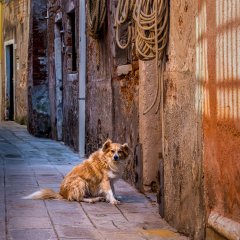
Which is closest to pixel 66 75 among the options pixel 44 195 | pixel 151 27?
pixel 44 195

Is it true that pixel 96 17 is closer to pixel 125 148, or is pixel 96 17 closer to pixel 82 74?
pixel 82 74

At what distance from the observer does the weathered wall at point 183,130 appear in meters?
5.56

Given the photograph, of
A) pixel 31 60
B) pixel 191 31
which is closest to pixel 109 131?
pixel 191 31

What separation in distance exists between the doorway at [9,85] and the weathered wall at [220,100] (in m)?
18.7

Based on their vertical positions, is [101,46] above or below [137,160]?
above

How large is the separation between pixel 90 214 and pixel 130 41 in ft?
7.88

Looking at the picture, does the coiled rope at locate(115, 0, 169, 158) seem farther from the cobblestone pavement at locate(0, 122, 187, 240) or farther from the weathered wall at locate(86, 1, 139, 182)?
the weathered wall at locate(86, 1, 139, 182)

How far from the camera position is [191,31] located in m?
5.70

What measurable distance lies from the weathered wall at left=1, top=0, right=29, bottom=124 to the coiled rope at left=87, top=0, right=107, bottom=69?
A: 30.1 feet

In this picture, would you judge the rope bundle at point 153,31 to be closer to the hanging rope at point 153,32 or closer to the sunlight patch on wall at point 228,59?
the hanging rope at point 153,32

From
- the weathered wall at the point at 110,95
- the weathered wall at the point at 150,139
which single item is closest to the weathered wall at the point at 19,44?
the weathered wall at the point at 110,95

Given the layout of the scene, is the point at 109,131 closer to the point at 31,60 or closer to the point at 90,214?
the point at 90,214

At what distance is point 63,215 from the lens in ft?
22.2

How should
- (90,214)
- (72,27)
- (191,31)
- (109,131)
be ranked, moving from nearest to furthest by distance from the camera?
(191,31)
(90,214)
(109,131)
(72,27)
